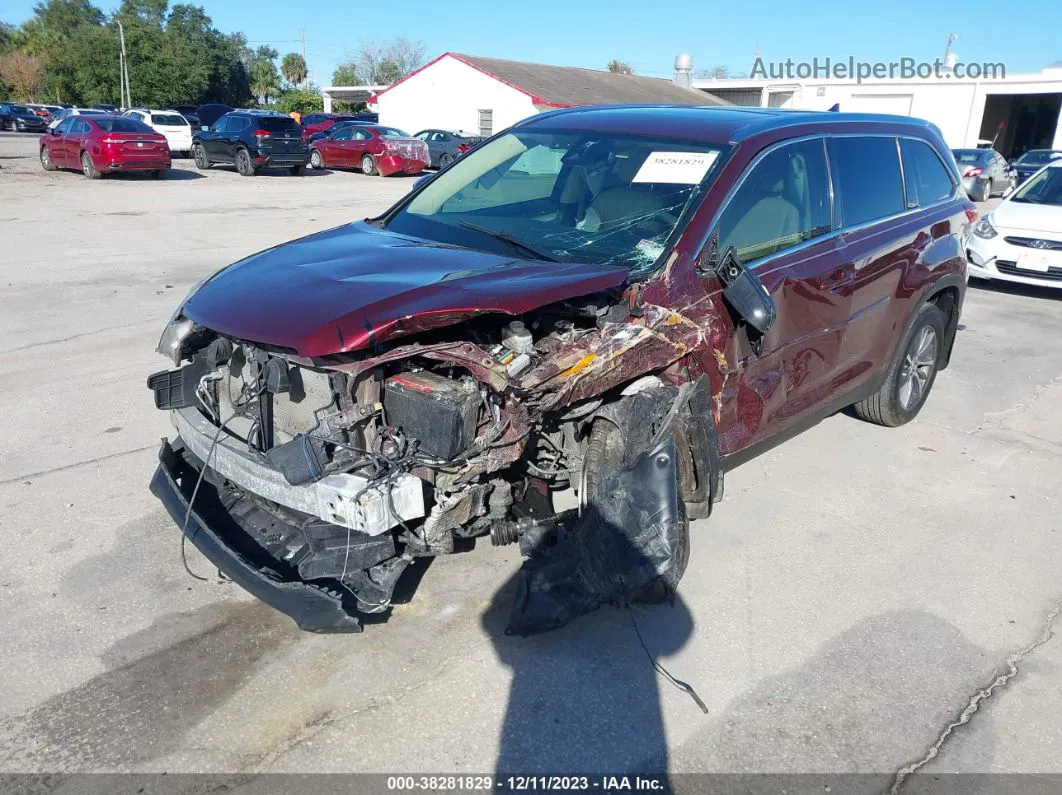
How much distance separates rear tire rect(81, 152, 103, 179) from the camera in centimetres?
2078

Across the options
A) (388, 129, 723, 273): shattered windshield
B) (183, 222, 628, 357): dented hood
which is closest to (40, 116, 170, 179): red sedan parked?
(388, 129, 723, 273): shattered windshield

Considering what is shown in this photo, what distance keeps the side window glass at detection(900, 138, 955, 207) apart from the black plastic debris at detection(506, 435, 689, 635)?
3.08 metres

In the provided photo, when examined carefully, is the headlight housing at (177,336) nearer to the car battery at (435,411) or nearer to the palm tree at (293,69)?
the car battery at (435,411)

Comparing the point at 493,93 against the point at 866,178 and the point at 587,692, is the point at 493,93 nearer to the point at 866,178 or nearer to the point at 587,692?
the point at 866,178

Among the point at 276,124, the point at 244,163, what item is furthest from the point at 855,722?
the point at 244,163

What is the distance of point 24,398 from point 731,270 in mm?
4765

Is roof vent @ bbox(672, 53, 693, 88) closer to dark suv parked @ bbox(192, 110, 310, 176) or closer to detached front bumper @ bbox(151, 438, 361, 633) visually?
dark suv parked @ bbox(192, 110, 310, 176)

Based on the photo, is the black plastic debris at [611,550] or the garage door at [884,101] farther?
the garage door at [884,101]

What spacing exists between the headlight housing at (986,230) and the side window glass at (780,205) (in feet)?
24.2

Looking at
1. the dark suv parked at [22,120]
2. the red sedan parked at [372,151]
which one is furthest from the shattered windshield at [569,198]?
the dark suv parked at [22,120]

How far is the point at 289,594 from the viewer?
2.96m

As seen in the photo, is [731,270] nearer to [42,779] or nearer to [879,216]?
[879,216]

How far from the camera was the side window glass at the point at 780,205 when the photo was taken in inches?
152

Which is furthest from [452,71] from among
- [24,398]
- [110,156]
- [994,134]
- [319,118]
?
[24,398]
